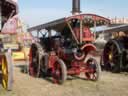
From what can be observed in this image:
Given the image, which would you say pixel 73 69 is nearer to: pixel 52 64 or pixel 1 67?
pixel 52 64

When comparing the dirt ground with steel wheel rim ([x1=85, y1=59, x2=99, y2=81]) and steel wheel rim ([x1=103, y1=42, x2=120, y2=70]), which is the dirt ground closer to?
steel wheel rim ([x1=85, y1=59, x2=99, y2=81])

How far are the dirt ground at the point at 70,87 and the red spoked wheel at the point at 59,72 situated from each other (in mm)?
166

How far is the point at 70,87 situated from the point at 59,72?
742mm

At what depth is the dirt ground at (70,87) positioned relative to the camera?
899 cm

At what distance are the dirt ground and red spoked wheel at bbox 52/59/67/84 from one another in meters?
0.17

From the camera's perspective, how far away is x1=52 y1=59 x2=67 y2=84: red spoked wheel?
1020cm

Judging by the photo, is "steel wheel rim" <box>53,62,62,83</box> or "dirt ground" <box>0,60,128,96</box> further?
"steel wheel rim" <box>53,62,62,83</box>

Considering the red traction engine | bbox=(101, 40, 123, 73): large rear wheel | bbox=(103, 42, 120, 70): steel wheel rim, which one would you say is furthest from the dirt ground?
bbox=(103, 42, 120, 70): steel wheel rim

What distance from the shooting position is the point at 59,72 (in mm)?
10547

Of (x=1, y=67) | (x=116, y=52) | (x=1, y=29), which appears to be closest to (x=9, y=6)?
(x=1, y=29)

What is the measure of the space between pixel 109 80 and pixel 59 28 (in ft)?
6.87

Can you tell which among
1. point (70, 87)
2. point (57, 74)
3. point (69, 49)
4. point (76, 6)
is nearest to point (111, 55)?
point (76, 6)

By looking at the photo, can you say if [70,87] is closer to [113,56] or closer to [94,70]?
[94,70]

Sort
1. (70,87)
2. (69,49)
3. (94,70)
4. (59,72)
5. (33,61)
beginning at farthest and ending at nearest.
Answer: (33,61)
(94,70)
(69,49)
(59,72)
(70,87)
